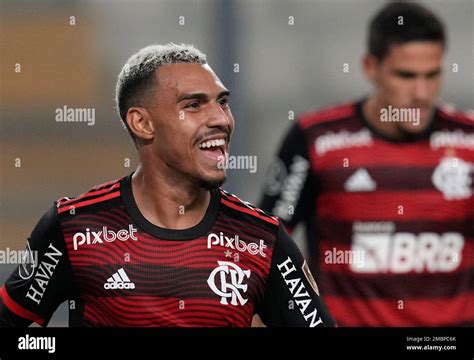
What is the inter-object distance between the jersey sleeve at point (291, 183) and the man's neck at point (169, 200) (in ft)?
1.28

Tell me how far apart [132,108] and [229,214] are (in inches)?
19.5

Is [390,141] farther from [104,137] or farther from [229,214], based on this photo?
[104,137]

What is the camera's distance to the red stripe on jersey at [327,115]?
3.65m

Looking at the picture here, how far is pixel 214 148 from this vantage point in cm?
324

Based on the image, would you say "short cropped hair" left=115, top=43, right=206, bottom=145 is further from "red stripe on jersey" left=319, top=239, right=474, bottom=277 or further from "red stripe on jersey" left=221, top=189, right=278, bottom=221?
"red stripe on jersey" left=319, top=239, right=474, bottom=277

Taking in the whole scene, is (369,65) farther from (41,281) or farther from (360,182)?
(41,281)

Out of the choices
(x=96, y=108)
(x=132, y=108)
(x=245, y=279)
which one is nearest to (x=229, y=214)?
(x=245, y=279)

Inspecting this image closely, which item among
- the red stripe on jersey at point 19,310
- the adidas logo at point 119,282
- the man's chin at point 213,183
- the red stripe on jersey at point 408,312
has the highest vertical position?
the man's chin at point 213,183

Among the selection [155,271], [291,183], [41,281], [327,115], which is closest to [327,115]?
[327,115]

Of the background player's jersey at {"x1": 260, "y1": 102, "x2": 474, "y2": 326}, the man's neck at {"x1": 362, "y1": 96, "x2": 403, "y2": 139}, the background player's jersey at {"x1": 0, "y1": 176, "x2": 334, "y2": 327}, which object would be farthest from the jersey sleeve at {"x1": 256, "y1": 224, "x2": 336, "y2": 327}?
the man's neck at {"x1": 362, "y1": 96, "x2": 403, "y2": 139}

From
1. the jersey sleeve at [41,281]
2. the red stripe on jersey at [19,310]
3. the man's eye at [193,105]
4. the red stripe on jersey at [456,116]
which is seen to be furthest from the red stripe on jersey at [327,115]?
the red stripe on jersey at [19,310]

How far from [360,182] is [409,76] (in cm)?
44

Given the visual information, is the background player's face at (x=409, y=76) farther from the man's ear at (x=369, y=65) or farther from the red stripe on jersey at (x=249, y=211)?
the red stripe on jersey at (x=249, y=211)

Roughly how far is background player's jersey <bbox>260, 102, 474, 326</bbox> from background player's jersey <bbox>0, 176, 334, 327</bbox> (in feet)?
1.24
